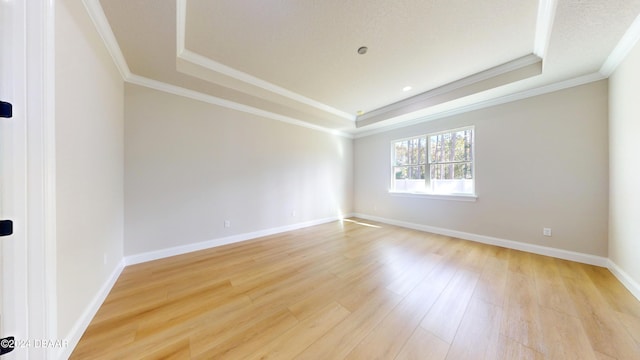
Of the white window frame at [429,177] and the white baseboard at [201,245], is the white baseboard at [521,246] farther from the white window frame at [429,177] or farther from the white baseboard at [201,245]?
the white baseboard at [201,245]

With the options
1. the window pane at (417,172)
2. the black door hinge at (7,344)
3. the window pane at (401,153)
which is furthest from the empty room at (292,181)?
the window pane at (401,153)

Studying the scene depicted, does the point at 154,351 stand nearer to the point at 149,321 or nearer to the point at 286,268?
the point at 149,321

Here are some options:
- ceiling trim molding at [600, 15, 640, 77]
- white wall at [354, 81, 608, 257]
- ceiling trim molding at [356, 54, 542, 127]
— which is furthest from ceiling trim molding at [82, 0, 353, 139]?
ceiling trim molding at [600, 15, 640, 77]

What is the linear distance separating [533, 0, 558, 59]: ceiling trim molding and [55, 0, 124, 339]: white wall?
3603 millimetres

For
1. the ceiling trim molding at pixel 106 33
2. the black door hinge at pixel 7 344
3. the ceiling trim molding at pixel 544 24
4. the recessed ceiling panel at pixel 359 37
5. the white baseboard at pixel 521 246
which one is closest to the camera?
the black door hinge at pixel 7 344

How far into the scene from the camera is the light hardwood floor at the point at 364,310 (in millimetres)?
1273

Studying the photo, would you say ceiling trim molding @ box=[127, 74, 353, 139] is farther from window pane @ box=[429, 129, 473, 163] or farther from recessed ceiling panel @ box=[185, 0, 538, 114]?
window pane @ box=[429, 129, 473, 163]

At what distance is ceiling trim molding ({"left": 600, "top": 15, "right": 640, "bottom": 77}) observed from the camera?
1.76 metres

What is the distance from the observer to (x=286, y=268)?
8.00 feet

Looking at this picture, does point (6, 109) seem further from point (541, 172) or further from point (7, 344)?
point (541, 172)

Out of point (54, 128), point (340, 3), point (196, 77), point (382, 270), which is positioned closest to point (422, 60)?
point (340, 3)

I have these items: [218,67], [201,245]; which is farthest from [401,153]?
[201,245]

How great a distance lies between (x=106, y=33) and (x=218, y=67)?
3.47 ft

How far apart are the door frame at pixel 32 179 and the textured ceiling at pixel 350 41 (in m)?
0.86
